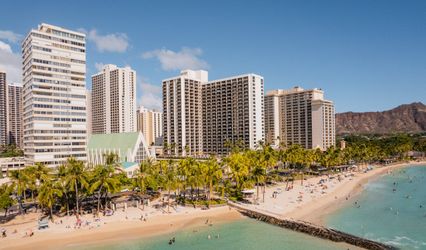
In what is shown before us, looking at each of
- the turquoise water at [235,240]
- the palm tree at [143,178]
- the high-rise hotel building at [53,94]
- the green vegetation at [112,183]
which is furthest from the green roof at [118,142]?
the turquoise water at [235,240]

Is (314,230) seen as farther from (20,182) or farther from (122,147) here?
(122,147)

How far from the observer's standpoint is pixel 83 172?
238ft

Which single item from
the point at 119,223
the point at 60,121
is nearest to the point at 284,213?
the point at 119,223

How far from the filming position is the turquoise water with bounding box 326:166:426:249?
62.7m

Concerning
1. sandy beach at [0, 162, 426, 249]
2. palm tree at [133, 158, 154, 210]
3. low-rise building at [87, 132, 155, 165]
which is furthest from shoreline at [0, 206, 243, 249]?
low-rise building at [87, 132, 155, 165]

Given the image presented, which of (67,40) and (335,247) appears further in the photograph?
(67,40)

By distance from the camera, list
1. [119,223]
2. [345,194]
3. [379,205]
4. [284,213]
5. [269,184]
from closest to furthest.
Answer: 1. [119,223]
2. [284,213]
3. [379,205]
4. [345,194]
5. [269,184]

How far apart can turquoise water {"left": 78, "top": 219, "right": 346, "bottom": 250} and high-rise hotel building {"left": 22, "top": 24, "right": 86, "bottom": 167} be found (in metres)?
72.6

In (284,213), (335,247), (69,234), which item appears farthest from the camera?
(284,213)

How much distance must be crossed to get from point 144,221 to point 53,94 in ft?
233

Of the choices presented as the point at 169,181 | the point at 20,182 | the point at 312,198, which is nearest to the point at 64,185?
the point at 20,182

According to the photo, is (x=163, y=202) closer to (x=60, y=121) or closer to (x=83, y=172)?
(x=83, y=172)

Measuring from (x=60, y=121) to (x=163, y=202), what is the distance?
2298 inches

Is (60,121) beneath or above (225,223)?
above
